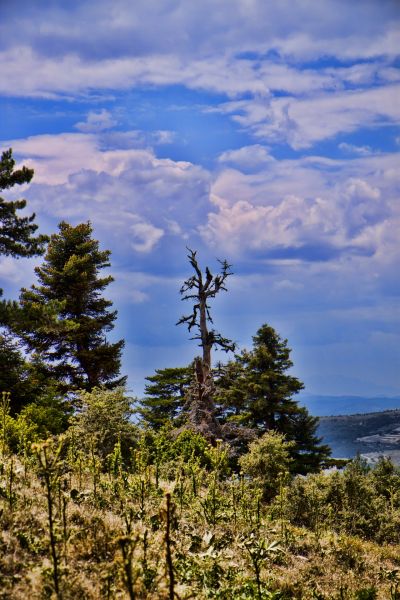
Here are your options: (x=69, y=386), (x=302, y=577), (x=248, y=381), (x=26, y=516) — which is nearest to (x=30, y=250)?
(x=26, y=516)

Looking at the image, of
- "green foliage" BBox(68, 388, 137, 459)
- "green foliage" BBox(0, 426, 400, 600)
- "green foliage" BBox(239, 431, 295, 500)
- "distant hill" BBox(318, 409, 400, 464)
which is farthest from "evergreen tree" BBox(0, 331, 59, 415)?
"distant hill" BBox(318, 409, 400, 464)

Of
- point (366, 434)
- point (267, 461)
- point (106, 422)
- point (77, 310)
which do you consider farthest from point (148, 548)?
point (366, 434)

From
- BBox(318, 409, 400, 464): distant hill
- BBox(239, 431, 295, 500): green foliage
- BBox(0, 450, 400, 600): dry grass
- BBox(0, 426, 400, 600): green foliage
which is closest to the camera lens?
BBox(0, 426, 400, 600): green foliage

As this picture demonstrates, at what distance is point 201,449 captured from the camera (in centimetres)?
2323

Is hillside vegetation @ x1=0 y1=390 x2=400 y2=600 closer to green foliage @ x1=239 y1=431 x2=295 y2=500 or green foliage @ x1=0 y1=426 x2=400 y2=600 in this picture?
green foliage @ x1=0 y1=426 x2=400 y2=600

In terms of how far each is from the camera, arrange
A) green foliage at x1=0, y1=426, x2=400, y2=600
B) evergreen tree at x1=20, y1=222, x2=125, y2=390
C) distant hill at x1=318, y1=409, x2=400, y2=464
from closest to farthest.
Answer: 1. green foliage at x1=0, y1=426, x2=400, y2=600
2. evergreen tree at x1=20, y1=222, x2=125, y2=390
3. distant hill at x1=318, y1=409, x2=400, y2=464

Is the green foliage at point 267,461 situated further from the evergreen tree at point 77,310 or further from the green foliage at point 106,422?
the evergreen tree at point 77,310

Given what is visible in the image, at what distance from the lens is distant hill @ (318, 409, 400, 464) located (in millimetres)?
112000

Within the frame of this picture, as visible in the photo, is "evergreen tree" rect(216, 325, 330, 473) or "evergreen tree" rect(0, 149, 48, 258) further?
"evergreen tree" rect(216, 325, 330, 473)

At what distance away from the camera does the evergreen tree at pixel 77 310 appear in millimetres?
33750

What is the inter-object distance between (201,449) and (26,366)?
9256mm

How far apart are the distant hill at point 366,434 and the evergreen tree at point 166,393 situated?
61.3 meters

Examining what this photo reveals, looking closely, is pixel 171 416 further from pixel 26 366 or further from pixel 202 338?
pixel 26 366

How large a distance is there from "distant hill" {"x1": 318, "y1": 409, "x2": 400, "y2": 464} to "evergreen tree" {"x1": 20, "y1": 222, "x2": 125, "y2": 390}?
72.6m
